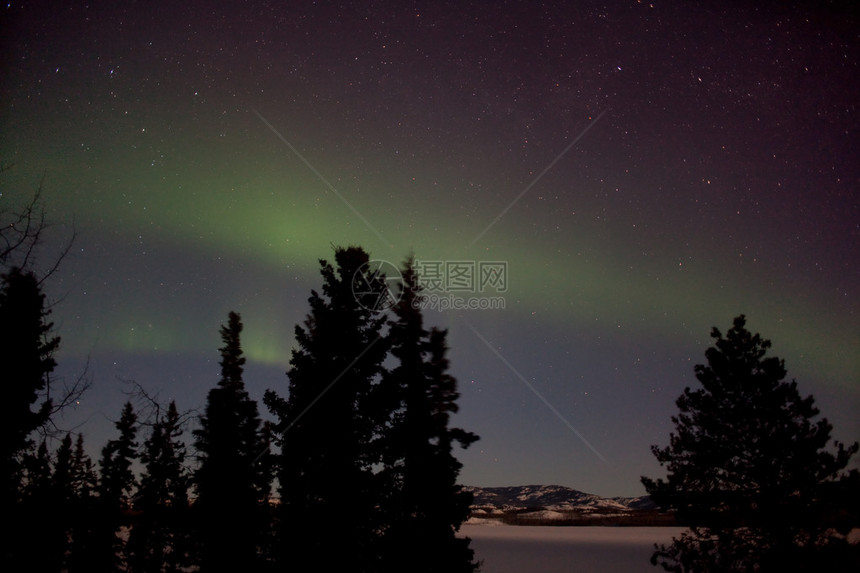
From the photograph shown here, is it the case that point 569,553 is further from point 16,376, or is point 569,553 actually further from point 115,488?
point 16,376

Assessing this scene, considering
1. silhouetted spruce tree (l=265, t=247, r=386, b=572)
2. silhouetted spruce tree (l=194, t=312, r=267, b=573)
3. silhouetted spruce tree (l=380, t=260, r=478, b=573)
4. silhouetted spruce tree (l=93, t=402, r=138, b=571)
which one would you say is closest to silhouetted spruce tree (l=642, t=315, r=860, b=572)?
silhouetted spruce tree (l=380, t=260, r=478, b=573)

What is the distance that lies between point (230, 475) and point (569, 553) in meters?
55.8

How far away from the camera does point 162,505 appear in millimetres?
24062

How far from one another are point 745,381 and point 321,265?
60.3 feet

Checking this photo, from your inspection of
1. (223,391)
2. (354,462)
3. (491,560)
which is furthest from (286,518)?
(491,560)

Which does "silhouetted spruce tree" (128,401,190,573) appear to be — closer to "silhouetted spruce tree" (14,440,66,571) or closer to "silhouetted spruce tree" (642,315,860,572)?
"silhouetted spruce tree" (14,440,66,571)

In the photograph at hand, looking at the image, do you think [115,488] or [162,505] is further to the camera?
[115,488]

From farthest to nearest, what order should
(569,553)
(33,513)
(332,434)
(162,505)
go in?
1. (569,553)
2. (162,505)
3. (332,434)
4. (33,513)

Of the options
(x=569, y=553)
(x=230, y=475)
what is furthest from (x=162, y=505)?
(x=569, y=553)

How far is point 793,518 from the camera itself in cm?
1758

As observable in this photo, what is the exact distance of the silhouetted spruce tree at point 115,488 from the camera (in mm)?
36094

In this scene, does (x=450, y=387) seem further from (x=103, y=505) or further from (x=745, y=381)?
(x=103, y=505)

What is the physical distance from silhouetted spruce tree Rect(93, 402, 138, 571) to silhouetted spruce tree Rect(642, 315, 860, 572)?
37.4m

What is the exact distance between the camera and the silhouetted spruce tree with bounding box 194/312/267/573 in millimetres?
24516
